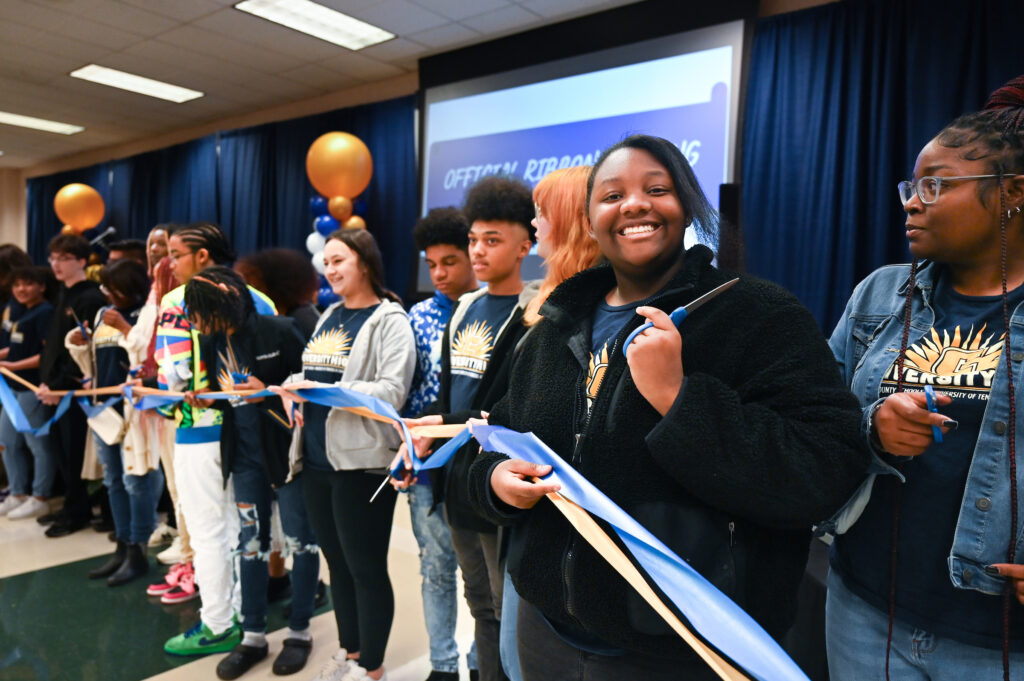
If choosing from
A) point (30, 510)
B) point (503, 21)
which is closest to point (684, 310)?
point (503, 21)

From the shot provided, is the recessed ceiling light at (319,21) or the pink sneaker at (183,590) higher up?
the recessed ceiling light at (319,21)

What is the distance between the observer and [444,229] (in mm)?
2393

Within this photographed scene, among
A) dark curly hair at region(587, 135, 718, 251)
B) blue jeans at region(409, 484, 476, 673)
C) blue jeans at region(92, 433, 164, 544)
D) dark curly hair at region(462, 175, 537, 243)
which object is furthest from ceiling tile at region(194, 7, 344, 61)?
dark curly hair at region(587, 135, 718, 251)

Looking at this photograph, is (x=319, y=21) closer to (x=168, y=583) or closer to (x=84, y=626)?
(x=168, y=583)

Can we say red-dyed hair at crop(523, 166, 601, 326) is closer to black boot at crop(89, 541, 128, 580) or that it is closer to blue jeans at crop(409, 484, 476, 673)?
blue jeans at crop(409, 484, 476, 673)

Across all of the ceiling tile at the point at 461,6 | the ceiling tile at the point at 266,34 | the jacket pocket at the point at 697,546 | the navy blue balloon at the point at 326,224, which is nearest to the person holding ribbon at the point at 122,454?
the navy blue balloon at the point at 326,224

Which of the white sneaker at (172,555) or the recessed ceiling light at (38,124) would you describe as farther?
the recessed ceiling light at (38,124)

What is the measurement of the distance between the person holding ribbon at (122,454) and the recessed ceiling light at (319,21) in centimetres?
280

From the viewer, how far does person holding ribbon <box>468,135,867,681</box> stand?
92 cm

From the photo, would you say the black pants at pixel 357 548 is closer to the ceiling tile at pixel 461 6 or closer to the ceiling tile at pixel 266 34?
the ceiling tile at pixel 461 6

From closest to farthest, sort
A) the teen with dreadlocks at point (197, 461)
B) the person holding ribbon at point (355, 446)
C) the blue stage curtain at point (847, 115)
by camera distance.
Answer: the person holding ribbon at point (355, 446)
the teen with dreadlocks at point (197, 461)
the blue stage curtain at point (847, 115)

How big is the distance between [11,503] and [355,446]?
4.34 metres

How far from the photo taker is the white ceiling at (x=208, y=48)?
5.53 m

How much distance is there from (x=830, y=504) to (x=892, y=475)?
0.33m
